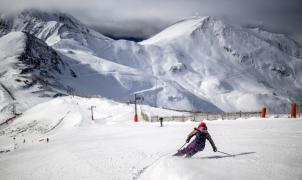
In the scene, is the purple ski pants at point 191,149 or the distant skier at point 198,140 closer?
the distant skier at point 198,140

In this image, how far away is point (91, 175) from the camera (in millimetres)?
13070

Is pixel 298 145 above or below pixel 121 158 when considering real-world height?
above

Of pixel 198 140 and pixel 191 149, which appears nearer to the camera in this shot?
pixel 198 140

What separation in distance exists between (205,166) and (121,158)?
714cm

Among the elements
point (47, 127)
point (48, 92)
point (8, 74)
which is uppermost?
point (8, 74)

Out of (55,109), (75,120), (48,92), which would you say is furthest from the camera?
(48,92)

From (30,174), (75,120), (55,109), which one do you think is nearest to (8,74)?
(55,109)

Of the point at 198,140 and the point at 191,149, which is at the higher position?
the point at 198,140

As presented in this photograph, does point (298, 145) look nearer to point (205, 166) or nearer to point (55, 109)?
point (205, 166)

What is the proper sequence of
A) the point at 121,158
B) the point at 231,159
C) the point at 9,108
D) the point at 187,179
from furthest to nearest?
the point at 9,108
the point at 121,158
the point at 231,159
the point at 187,179

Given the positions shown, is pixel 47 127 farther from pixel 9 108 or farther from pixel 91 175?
pixel 91 175

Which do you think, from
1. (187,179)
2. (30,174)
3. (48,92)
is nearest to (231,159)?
(187,179)

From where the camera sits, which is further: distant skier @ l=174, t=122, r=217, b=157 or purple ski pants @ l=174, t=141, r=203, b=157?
purple ski pants @ l=174, t=141, r=203, b=157

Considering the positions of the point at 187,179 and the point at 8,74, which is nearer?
the point at 187,179
